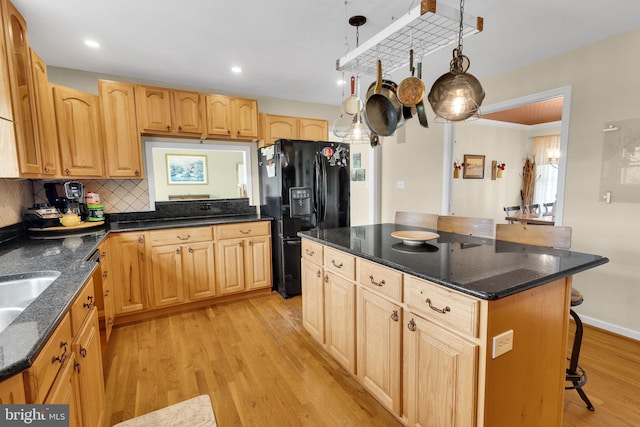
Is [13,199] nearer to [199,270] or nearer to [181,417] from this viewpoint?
[199,270]

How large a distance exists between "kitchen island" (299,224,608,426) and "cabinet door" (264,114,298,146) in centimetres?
233

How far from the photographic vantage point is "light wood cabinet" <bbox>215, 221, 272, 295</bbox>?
3174 millimetres

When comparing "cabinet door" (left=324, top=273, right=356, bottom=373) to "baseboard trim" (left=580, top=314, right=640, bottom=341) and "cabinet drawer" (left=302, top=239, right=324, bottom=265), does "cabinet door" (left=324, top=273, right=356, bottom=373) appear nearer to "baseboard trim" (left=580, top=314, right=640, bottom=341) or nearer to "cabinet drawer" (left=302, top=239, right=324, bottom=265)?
"cabinet drawer" (left=302, top=239, right=324, bottom=265)

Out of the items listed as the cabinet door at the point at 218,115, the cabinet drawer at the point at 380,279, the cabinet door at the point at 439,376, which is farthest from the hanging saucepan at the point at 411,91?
the cabinet door at the point at 218,115

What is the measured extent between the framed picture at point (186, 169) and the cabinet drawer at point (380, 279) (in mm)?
2895

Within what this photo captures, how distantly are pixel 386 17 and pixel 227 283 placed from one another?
283 centimetres

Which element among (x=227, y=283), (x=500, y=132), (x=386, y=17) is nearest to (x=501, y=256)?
(x=386, y=17)

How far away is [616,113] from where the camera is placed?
2447mm

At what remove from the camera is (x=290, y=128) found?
3.87 m

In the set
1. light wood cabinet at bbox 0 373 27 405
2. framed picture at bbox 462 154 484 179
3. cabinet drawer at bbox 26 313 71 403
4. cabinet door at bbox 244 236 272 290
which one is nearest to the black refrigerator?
cabinet door at bbox 244 236 272 290

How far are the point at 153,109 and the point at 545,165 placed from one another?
6851mm

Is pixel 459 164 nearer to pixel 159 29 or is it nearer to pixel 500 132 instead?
pixel 500 132

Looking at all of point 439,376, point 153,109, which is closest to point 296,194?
point 153,109

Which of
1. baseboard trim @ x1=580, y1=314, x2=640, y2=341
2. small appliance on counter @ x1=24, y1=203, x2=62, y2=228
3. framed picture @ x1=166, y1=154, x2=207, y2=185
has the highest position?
framed picture @ x1=166, y1=154, x2=207, y2=185
